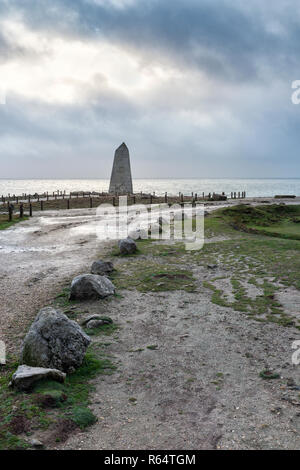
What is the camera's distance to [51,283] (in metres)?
11.2

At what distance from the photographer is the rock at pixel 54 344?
5.53m

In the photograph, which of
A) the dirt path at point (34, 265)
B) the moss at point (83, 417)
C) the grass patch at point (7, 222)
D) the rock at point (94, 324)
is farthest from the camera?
the grass patch at point (7, 222)

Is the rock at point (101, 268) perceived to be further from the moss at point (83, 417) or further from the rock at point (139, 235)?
the moss at point (83, 417)

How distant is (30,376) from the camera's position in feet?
16.4

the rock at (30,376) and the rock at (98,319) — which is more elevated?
the rock at (30,376)

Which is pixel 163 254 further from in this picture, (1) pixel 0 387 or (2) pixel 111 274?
(1) pixel 0 387

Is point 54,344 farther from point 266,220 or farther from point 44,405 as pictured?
point 266,220

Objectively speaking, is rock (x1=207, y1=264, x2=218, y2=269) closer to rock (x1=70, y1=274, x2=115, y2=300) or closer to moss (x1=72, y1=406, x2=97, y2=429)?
rock (x1=70, y1=274, x2=115, y2=300)

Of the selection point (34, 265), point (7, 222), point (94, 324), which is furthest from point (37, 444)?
point (7, 222)

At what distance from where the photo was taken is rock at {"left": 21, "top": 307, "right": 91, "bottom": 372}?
5.53 meters

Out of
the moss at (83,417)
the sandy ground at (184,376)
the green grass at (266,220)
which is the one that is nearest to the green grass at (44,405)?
the moss at (83,417)

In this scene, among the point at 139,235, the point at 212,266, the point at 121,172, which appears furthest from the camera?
the point at 121,172

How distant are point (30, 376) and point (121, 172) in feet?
192

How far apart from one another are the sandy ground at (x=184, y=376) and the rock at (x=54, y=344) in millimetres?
634
